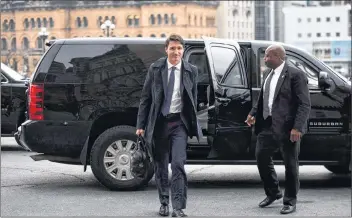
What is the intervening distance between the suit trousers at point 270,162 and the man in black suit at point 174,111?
82 centimetres

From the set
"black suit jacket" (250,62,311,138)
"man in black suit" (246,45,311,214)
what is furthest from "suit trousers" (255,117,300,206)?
"black suit jacket" (250,62,311,138)

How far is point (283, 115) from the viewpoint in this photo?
876 cm

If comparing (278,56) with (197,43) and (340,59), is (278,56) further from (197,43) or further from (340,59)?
(340,59)

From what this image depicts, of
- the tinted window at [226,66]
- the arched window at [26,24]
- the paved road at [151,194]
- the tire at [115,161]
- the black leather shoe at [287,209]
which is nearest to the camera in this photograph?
the black leather shoe at [287,209]

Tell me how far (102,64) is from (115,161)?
1.13m

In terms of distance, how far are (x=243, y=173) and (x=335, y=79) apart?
2509 millimetres

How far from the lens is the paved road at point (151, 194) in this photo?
9109 millimetres

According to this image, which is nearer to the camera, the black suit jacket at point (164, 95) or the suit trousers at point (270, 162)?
the black suit jacket at point (164, 95)

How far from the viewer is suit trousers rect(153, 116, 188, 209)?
8.41 m

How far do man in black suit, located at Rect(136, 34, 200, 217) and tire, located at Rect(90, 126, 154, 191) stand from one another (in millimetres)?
1724

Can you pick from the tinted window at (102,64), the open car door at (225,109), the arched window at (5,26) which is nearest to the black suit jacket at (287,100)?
the open car door at (225,109)

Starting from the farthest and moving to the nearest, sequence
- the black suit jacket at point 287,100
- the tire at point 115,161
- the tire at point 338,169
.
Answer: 1. the tire at point 338,169
2. the tire at point 115,161
3. the black suit jacket at point 287,100

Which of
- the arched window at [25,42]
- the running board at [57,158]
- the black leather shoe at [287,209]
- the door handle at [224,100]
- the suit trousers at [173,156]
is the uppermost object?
the door handle at [224,100]

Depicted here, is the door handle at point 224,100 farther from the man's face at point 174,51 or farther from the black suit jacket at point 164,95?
the man's face at point 174,51
